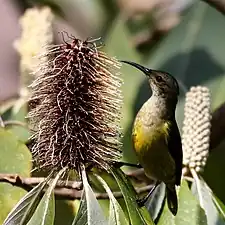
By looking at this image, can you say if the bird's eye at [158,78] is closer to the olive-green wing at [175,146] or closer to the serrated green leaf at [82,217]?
the olive-green wing at [175,146]

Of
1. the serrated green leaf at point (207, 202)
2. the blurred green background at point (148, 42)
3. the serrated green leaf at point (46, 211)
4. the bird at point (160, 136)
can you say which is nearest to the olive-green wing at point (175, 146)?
the bird at point (160, 136)

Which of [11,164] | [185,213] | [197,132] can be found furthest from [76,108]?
[197,132]

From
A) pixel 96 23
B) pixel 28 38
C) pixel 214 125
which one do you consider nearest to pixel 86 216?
pixel 214 125

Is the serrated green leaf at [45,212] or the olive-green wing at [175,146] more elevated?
the olive-green wing at [175,146]

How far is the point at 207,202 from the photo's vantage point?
5.76ft

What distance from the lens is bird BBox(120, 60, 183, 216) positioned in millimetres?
1637

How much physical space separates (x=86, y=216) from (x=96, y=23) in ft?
7.11

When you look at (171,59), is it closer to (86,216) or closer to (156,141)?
(156,141)

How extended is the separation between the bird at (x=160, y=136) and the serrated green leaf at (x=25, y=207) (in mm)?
286

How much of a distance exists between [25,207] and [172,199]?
1.36 feet

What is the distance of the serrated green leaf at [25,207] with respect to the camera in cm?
135

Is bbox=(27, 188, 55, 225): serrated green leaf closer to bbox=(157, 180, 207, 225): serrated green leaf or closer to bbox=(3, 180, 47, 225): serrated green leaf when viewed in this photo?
bbox=(3, 180, 47, 225): serrated green leaf

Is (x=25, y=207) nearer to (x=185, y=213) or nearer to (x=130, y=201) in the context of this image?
(x=130, y=201)

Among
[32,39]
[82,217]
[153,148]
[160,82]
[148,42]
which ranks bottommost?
[82,217]
